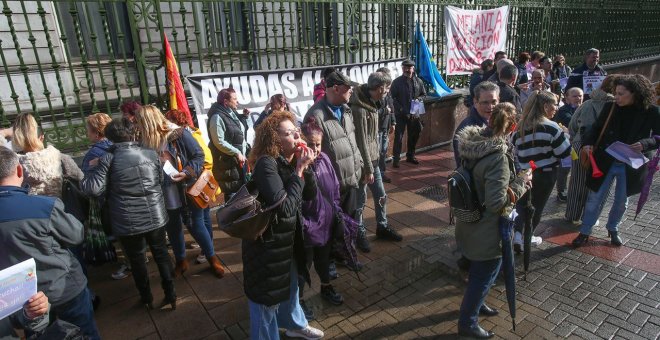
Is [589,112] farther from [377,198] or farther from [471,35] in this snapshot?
[471,35]

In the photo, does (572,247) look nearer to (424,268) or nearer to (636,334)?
(636,334)

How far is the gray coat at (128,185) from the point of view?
10.1 feet

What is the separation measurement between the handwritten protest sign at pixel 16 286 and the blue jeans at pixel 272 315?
4.00ft

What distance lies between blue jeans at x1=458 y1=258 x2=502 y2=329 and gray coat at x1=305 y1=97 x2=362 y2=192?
134 centimetres

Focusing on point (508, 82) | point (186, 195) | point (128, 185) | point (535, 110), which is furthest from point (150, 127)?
point (508, 82)

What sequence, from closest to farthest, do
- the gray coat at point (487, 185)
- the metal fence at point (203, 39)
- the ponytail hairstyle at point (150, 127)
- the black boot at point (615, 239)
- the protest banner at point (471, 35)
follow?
1. the gray coat at point (487, 185)
2. the ponytail hairstyle at point (150, 127)
3. the black boot at point (615, 239)
4. the metal fence at point (203, 39)
5. the protest banner at point (471, 35)

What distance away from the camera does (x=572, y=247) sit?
4.46 m

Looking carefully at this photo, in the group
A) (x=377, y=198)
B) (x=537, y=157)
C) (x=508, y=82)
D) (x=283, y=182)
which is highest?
(x=508, y=82)

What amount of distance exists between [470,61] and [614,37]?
848 centimetres

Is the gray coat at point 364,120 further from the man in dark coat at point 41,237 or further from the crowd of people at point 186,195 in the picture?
the man in dark coat at point 41,237

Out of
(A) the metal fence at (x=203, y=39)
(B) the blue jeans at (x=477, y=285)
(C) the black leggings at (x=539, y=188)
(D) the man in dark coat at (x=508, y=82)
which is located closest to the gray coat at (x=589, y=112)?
(D) the man in dark coat at (x=508, y=82)

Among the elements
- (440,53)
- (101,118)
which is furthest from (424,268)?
(440,53)

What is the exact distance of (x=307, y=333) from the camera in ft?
10.4

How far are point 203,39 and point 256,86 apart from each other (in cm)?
623
